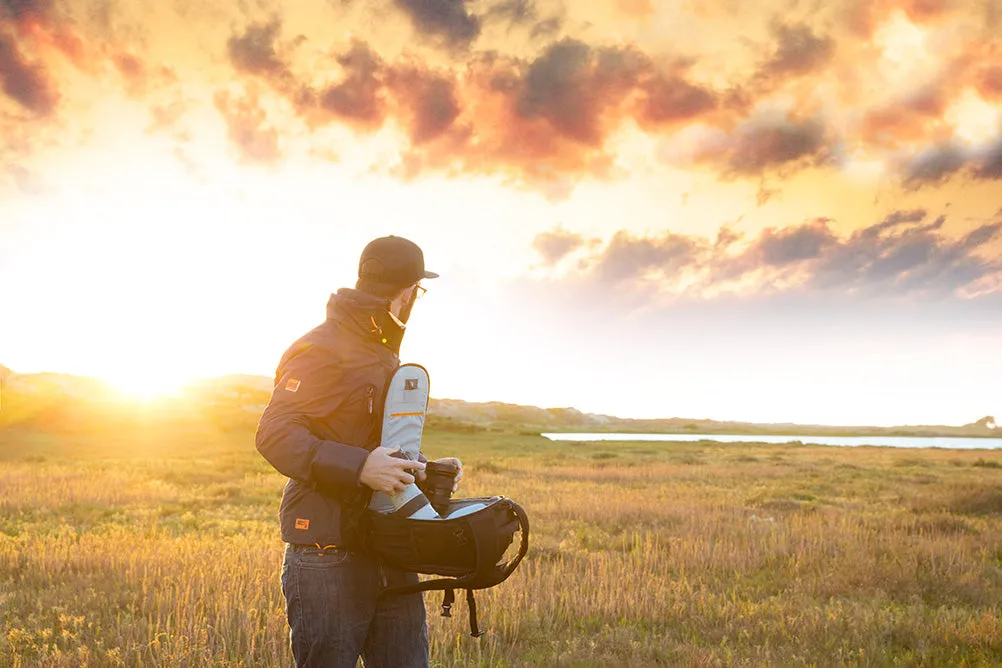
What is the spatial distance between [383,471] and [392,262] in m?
0.96

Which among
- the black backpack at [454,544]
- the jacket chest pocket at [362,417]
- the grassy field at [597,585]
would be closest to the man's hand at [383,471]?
the black backpack at [454,544]

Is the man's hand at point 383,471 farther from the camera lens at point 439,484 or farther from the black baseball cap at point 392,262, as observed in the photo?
the black baseball cap at point 392,262

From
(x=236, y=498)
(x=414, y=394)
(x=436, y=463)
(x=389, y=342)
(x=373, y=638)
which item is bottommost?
(x=236, y=498)

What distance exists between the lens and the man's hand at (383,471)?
2656mm

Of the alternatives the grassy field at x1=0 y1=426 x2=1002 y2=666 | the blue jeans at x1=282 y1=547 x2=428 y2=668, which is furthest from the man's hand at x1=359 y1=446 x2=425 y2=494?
the grassy field at x1=0 y1=426 x2=1002 y2=666

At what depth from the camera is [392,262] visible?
10.1 ft

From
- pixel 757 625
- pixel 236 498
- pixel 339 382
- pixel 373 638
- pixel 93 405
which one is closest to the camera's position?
pixel 339 382

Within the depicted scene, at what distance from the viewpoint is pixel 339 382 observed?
292 centimetres

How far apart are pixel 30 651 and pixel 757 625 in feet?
22.6

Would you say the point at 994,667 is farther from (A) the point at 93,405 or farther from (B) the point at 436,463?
(A) the point at 93,405

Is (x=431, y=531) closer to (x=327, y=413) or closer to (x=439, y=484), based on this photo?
(x=439, y=484)

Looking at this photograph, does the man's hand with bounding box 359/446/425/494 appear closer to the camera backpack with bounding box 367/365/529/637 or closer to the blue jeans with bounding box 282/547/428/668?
the camera backpack with bounding box 367/365/529/637

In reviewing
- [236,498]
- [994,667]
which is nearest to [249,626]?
[994,667]

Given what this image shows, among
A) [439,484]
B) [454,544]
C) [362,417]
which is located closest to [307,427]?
[362,417]
